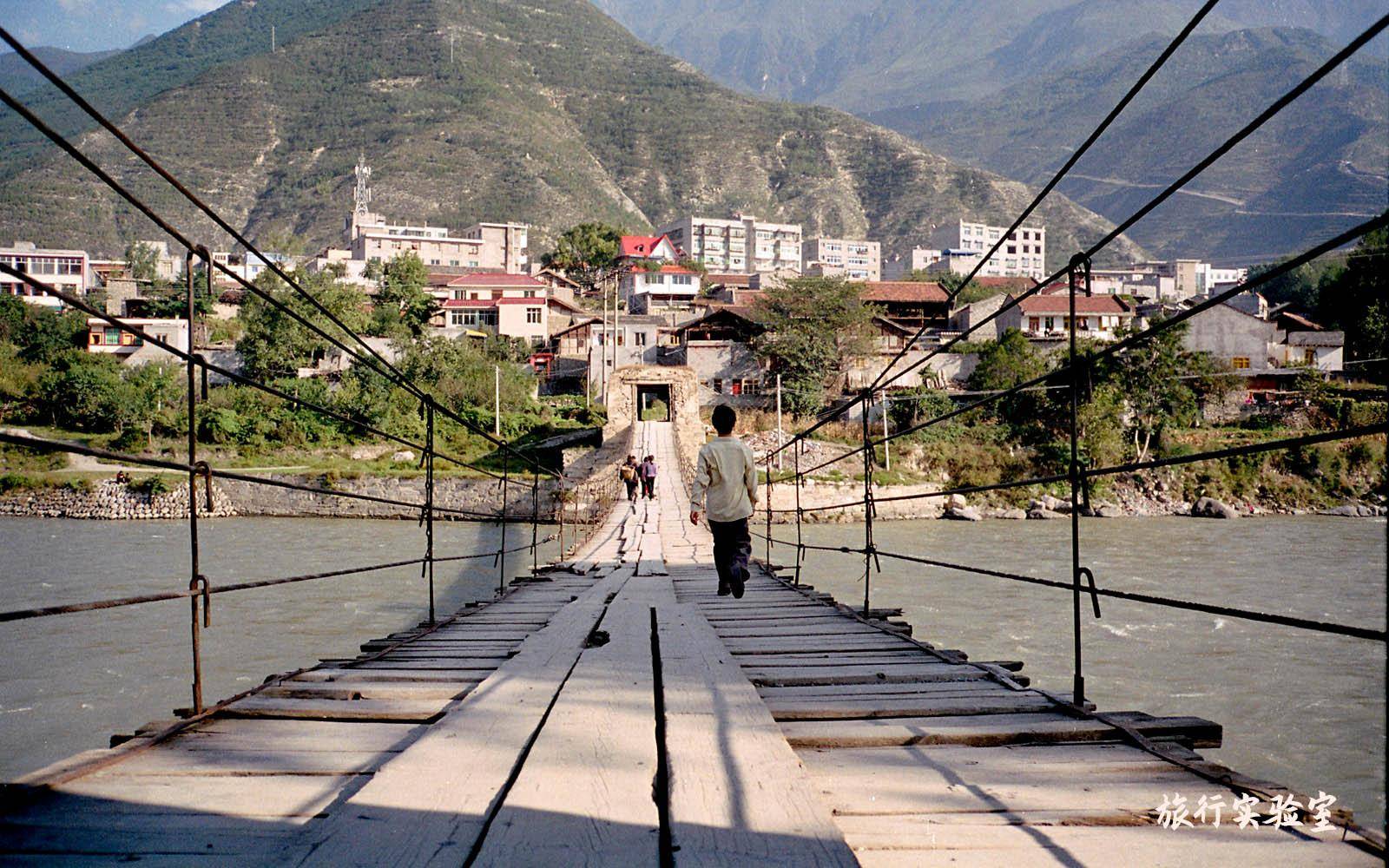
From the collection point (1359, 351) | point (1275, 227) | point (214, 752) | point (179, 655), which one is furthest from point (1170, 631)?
point (1275, 227)

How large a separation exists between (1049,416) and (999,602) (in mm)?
16273

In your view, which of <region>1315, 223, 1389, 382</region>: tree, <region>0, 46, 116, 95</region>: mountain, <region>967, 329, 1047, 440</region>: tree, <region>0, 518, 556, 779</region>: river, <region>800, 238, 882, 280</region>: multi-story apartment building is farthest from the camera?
<region>0, 46, 116, 95</region>: mountain

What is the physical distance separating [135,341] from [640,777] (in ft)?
127

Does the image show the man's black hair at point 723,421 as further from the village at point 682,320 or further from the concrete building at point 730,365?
the concrete building at point 730,365

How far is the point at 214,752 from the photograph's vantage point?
192 cm

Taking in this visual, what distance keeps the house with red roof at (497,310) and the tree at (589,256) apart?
1365cm

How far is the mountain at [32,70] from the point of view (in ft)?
445

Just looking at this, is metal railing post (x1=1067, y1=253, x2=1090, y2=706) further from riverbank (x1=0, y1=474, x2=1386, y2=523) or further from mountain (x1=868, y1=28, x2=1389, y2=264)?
mountain (x1=868, y1=28, x2=1389, y2=264)

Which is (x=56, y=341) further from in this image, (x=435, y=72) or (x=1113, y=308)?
(x=435, y=72)

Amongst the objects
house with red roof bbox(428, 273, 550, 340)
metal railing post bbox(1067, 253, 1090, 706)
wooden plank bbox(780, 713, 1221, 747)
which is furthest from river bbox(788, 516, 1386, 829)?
house with red roof bbox(428, 273, 550, 340)

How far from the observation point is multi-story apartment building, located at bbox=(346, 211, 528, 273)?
64.8 meters

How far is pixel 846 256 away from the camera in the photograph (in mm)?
83625

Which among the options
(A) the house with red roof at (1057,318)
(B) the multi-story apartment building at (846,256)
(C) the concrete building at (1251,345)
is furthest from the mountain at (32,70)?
(C) the concrete building at (1251,345)

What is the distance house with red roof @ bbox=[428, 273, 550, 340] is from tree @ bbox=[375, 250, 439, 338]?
69 cm
